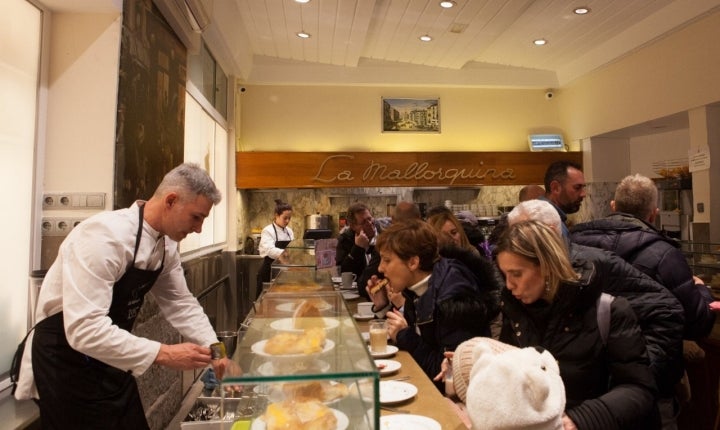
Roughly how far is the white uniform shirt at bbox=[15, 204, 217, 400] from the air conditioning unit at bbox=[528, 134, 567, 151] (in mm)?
7033

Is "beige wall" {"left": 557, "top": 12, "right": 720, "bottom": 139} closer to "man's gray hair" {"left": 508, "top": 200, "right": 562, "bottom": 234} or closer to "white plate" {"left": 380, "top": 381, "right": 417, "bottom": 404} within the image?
"man's gray hair" {"left": 508, "top": 200, "right": 562, "bottom": 234}

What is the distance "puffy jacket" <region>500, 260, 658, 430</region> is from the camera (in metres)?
1.45

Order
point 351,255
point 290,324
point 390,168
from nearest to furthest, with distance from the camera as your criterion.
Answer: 1. point 290,324
2. point 351,255
3. point 390,168

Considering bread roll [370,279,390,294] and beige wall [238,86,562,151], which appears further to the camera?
beige wall [238,86,562,151]

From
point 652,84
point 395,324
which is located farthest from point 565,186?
point 652,84

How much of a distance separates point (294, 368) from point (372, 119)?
22.6 ft

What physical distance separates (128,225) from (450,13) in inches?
187

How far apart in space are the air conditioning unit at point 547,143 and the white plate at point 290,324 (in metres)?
6.96

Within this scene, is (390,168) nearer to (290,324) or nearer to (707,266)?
(707,266)

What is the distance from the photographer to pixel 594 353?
154cm


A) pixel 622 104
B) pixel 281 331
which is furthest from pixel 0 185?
pixel 622 104

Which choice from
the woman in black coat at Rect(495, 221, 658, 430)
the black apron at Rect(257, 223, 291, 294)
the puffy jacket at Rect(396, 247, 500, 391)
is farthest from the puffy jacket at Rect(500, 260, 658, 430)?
the black apron at Rect(257, 223, 291, 294)

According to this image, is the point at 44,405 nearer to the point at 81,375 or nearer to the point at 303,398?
the point at 81,375

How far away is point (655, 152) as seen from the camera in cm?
671
